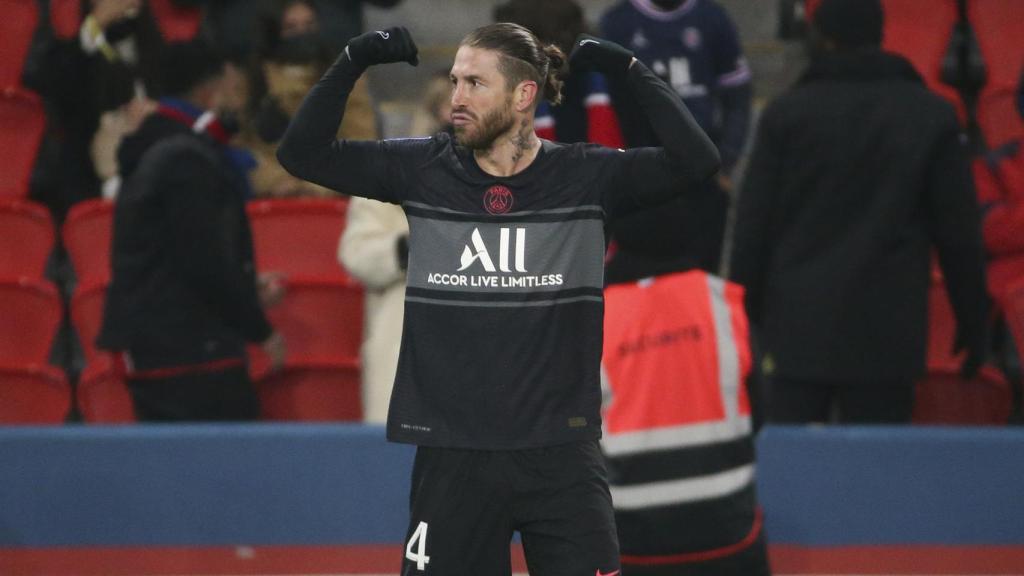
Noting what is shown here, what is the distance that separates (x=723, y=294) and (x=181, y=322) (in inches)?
75.3

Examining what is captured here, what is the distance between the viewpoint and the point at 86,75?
21.0ft

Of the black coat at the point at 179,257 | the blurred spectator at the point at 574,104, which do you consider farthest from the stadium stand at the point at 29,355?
the blurred spectator at the point at 574,104

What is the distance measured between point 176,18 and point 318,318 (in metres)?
1.99

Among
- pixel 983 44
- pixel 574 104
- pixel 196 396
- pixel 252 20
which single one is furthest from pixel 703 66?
pixel 196 396

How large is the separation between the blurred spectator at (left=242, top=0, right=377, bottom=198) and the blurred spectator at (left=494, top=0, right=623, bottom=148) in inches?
38.2

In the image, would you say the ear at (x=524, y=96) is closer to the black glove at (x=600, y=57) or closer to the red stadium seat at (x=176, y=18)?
the black glove at (x=600, y=57)

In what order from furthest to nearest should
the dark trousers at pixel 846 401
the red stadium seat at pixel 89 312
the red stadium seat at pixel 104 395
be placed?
the red stadium seat at pixel 89 312 < the red stadium seat at pixel 104 395 < the dark trousers at pixel 846 401

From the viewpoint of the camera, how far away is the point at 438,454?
3.25 m

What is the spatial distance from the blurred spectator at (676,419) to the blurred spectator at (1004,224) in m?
2.34

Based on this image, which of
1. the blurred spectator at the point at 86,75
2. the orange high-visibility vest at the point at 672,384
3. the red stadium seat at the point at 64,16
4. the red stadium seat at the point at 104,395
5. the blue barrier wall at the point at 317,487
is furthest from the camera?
the red stadium seat at the point at 64,16

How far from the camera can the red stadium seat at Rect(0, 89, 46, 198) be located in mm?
6484

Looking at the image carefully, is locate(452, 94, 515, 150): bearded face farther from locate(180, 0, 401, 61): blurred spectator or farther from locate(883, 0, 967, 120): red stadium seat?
locate(883, 0, 967, 120): red stadium seat

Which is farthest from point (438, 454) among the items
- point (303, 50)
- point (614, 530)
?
point (303, 50)

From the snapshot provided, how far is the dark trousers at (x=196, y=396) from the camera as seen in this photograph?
495 centimetres
